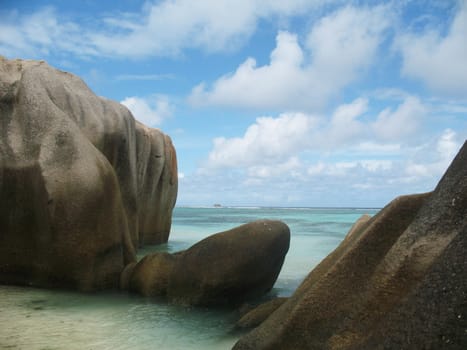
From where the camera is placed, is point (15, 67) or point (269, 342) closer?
point (269, 342)

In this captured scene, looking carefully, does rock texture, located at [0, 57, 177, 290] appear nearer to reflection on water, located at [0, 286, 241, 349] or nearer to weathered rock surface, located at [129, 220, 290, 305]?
reflection on water, located at [0, 286, 241, 349]

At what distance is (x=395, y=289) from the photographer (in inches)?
108

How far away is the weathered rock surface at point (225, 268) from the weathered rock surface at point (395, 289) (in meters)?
2.65

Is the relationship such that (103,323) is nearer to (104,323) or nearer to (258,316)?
(104,323)

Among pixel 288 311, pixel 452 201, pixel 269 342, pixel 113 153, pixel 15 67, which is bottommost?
pixel 269 342

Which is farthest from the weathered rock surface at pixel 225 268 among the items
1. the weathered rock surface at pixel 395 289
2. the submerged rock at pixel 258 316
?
the weathered rock surface at pixel 395 289

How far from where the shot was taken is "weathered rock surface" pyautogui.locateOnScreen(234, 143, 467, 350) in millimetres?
2082

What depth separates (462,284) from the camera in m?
2.01

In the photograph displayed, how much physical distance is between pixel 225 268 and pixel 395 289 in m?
3.66

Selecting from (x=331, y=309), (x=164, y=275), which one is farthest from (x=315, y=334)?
(x=164, y=275)

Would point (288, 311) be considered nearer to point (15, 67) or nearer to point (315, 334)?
point (315, 334)

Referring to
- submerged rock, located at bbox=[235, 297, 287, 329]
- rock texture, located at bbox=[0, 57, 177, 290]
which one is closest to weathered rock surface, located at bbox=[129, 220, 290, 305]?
submerged rock, located at bbox=[235, 297, 287, 329]

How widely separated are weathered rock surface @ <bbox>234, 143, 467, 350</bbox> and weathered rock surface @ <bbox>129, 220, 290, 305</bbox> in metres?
2.65

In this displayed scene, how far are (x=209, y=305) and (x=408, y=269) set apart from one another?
4.03 m
